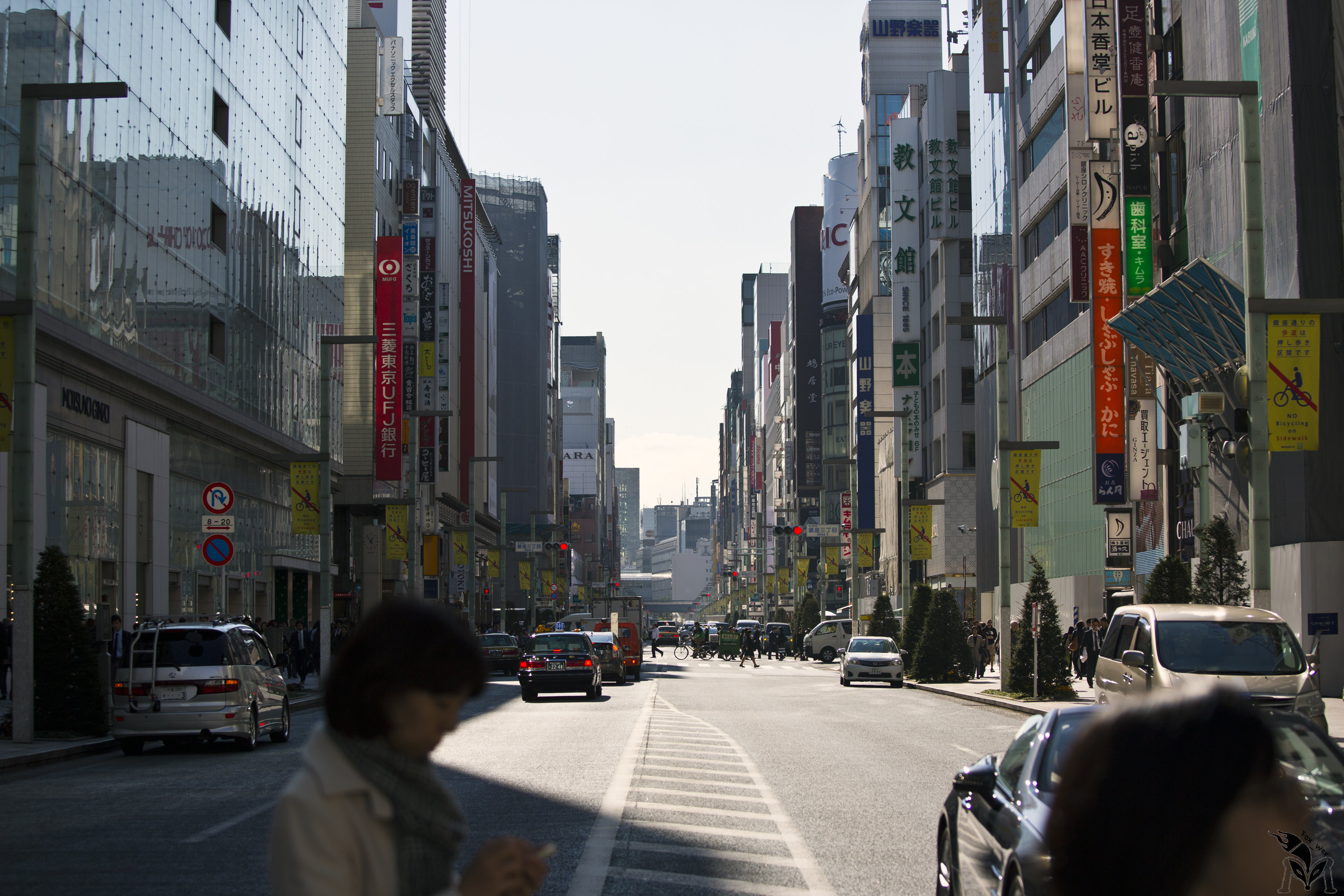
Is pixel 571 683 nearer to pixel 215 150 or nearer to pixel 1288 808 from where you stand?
pixel 215 150

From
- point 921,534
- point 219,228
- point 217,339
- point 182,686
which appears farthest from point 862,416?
point 182,686

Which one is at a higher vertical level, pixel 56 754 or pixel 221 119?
pixel 221 119

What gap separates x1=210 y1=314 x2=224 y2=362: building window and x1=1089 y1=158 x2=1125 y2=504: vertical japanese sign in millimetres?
26463

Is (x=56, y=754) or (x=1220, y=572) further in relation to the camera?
(x=1220, y=572)

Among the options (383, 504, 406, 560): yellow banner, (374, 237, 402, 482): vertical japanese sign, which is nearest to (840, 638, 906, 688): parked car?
(383, 504, 406, 560): yellow banner

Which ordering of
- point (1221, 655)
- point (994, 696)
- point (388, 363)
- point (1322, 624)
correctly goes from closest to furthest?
point (1221, 655) < point (1322, 624) < point (994, 696) < point (388, 363)

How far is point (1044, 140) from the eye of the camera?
57.9 metres

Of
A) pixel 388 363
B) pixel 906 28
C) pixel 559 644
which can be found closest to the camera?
pixel 559 644

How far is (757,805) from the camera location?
14.2 meters

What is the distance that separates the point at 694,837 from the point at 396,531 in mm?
42089

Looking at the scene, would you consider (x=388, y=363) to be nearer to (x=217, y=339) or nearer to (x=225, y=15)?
(x=217, y=339)

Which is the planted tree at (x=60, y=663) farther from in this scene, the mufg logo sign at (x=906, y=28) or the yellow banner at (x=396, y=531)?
the mufg logo sign at (x=906, y=28)

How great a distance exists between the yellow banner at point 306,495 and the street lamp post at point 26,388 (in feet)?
51.0

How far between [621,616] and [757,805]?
65.3m
